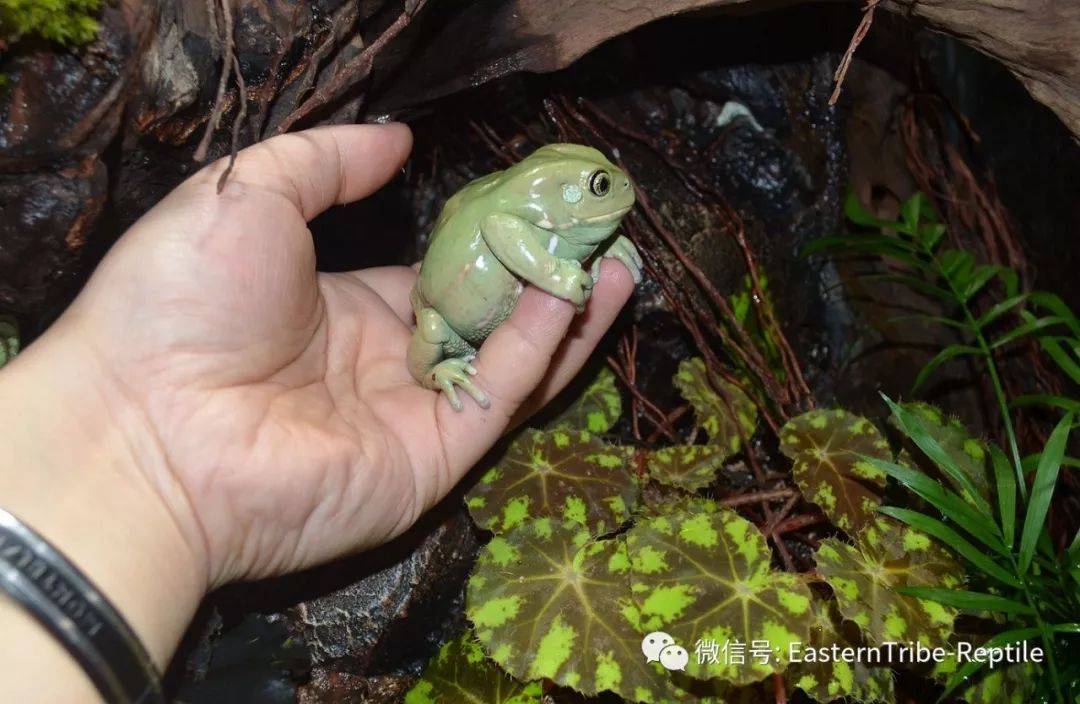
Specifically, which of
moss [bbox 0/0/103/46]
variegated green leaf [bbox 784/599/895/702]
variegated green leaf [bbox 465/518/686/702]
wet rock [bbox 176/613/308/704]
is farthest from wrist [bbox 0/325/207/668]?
variegated green leaf [bbox 784/599/895/702]

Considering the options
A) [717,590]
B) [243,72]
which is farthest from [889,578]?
[243,72]

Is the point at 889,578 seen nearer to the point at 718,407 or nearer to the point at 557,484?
the point at 718,407

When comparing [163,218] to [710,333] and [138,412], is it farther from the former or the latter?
[710,333]

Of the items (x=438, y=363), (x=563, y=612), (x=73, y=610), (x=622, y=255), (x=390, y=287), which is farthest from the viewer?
(x=390, y=287)

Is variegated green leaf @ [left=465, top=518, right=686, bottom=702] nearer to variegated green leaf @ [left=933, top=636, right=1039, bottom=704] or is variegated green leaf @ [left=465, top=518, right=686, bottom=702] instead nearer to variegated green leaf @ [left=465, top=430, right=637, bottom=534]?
variegated green leaf @ [left=465, top=430, right=637, bottom=534]

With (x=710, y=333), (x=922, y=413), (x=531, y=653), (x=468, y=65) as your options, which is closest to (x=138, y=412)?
(x=531, y=653)
